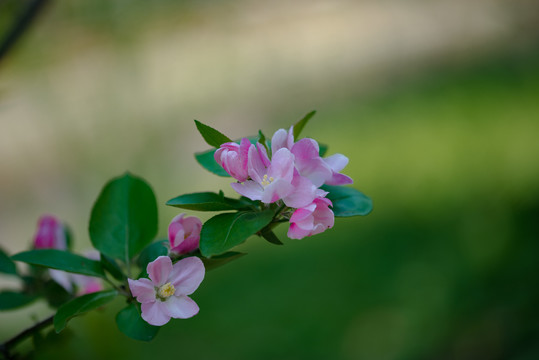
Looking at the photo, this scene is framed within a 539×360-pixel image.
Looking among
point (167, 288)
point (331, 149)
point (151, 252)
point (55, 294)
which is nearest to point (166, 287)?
point (167, 288)

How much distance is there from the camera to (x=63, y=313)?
459 mm

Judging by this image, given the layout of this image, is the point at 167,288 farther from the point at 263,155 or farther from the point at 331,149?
the point at 331,149

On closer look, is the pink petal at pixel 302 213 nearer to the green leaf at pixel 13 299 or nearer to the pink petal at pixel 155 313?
the pink petal at pixel 155 313

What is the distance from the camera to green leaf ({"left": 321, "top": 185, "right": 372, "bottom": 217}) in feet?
1.56

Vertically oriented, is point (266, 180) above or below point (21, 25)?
below

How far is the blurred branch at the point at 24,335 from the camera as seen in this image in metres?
0.48

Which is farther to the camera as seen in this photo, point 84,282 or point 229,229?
point 84,282

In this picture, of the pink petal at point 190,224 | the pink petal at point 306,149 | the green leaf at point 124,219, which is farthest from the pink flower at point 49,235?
the pink petal at point 306,149

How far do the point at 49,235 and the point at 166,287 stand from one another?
0.30 m

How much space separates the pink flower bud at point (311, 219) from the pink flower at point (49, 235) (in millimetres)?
350

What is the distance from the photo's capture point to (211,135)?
47 cm

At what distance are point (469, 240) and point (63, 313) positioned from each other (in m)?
2.06

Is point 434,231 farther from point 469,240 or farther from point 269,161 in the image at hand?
point 269,161

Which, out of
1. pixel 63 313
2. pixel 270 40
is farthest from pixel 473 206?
pixel 63 313
